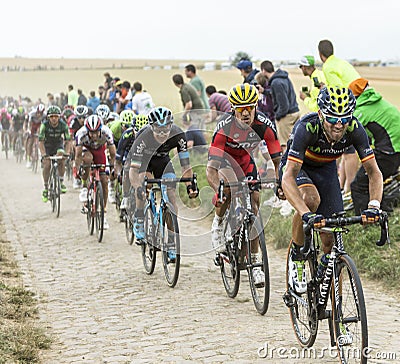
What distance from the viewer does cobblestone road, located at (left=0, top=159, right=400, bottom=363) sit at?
22.5ft

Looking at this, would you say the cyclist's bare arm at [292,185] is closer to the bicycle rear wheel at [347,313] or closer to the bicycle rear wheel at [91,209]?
the bicycle rear wheel at [347,313]

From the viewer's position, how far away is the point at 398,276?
356 inches

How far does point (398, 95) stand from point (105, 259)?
1224 inches

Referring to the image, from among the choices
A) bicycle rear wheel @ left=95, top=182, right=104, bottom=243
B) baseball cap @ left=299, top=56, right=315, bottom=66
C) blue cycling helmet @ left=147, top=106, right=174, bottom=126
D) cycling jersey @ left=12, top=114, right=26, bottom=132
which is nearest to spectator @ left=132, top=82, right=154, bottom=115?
bicycle rear wheel @ left=95, top=182, right=104, bottom=243

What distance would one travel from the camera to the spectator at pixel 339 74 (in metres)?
11.2

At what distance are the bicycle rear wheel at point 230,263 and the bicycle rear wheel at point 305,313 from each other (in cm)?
154

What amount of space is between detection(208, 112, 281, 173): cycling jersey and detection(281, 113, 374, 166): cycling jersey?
2.19 m

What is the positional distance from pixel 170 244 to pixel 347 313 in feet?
13.2

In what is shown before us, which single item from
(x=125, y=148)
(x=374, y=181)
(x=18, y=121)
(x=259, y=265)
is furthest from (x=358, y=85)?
(x=18, y=121)

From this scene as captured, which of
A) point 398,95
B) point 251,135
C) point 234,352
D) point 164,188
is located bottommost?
point 234,352

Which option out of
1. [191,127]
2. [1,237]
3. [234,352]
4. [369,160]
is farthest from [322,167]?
[191,127]

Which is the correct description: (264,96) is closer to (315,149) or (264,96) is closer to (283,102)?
(283,102)

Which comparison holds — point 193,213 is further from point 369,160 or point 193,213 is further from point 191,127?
point 369,160

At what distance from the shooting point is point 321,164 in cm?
664
